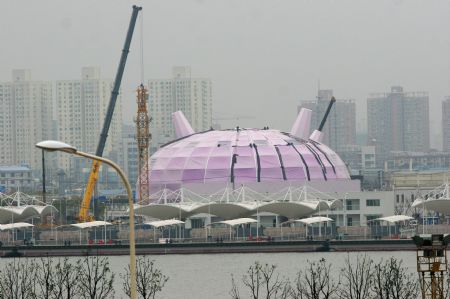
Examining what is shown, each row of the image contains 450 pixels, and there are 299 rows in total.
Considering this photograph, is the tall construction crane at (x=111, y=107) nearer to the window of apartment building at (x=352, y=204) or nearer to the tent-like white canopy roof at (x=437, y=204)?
the window of apartment building at (x=352, y=204)

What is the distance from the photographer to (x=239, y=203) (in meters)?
140

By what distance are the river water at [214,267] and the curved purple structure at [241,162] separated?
107 ft

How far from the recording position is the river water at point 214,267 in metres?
84.5

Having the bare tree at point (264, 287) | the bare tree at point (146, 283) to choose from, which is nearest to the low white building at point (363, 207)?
the bare tree at point (146, 283)

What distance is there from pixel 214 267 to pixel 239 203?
35.2 m

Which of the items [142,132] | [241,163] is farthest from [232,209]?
[142,132]

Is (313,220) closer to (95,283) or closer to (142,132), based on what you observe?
(142,132)

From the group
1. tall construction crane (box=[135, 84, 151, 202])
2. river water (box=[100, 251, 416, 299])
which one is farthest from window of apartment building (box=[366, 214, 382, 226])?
river water (box=[100, 251, 416, 299])

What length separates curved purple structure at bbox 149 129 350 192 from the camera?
154500 millimetres

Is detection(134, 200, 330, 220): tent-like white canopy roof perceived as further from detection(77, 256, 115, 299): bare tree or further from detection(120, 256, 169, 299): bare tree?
detection(120, 256, 169, 299): bare tree

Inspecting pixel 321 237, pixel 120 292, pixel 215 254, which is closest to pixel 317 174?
pixel 321 237

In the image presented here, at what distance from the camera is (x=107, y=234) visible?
13925 centimetres

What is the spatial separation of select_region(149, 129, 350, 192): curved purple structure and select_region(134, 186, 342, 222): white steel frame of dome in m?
3.80

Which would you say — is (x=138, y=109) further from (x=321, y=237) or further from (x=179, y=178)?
(x=321, y=237)
